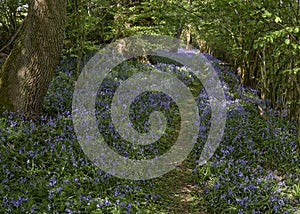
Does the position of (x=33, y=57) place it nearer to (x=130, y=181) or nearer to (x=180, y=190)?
(x=130, y=181)

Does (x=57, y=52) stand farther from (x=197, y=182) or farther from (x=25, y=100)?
(x=197, y=182)

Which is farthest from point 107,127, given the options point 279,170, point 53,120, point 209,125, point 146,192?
point 279,170

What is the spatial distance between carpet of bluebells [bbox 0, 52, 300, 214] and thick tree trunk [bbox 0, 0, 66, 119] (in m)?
0.36

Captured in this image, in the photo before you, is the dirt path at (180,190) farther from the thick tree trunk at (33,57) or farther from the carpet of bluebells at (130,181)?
the thick tree trunk at (33,57)

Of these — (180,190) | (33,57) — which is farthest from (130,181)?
(33,57)

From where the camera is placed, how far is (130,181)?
208 inches

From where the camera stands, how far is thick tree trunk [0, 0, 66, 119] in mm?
6359

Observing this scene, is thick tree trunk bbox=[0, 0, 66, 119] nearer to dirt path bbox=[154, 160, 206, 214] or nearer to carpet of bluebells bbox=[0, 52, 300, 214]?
carpet of bluebells bbox=[0, 52, 300, 214]

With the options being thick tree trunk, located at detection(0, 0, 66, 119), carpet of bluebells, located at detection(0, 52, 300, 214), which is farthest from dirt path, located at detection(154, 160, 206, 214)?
thick tree trunk, located at detection(0, 0, 66, 119)

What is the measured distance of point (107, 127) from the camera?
6789 mm

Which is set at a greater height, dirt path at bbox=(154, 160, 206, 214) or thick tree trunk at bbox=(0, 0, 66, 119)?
thick tree trunk at bbox=(0, 0, 66, 119)

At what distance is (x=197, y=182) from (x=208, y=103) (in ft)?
13.5

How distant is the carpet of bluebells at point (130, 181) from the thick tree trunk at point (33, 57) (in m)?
0.36

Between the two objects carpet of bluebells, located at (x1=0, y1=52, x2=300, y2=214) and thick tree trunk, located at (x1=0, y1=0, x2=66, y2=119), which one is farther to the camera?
thick tree trunk, located at (x1=0, y1=0, x2=66, y2=119)
